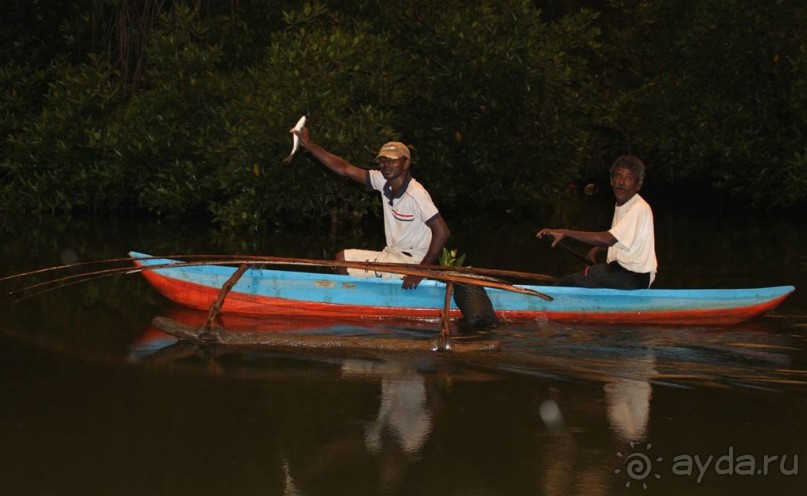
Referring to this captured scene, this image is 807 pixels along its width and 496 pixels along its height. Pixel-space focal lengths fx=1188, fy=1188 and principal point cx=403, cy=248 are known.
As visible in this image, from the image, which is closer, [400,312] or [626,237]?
[626,237]

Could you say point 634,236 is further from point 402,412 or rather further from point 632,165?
point 402,412

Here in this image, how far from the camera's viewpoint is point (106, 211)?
19656 mm

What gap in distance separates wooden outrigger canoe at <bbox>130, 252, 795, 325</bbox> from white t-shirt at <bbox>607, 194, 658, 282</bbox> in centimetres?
24

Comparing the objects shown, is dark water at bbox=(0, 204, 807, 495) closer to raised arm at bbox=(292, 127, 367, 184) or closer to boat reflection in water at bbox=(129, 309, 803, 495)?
boat reflection in water at bbox=(129, 309, 803, 495)

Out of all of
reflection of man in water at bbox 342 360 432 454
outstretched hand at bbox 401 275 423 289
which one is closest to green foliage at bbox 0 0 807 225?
outstretched hand at bbox 401 275 423 289

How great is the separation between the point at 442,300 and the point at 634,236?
163 centimetres

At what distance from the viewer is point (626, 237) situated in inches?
362

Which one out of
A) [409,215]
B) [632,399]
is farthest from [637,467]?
[409,215]

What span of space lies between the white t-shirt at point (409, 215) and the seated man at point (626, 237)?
1015mm

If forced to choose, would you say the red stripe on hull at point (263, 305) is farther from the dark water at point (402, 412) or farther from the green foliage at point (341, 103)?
the green foliage at point (341, 103)

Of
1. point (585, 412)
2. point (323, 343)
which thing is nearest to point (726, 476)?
point (585, 412)

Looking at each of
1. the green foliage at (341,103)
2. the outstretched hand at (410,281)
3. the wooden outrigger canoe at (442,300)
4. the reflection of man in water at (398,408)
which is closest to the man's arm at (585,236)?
the wooden outrigger canoe at (442,300)

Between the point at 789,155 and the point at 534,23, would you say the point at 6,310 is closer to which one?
the point at 534,23

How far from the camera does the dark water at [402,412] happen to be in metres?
5.71
